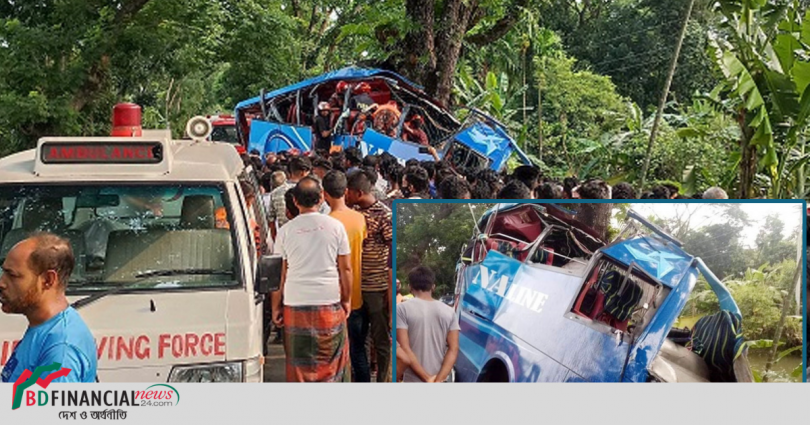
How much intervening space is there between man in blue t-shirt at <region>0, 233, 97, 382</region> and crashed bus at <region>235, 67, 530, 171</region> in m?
11.1

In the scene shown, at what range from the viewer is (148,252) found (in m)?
5.09

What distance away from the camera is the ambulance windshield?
4984mm

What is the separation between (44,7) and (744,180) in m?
12.8

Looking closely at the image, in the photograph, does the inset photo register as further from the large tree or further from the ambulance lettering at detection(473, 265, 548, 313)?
the large tree

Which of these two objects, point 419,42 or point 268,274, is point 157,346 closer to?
point 268,274

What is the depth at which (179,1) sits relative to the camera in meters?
18.0

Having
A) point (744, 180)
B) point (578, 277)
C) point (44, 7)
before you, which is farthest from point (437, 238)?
point (44, 7)

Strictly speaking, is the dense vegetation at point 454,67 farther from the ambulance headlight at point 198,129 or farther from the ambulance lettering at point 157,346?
Result: the ambulance lettering at point 157,346

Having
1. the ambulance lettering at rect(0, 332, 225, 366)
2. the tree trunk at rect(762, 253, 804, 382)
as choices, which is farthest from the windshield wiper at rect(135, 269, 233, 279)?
the tree trunk at rect(762, 253, 804, 382)
